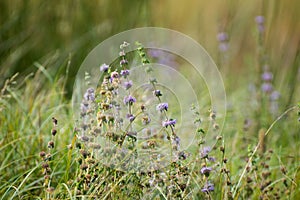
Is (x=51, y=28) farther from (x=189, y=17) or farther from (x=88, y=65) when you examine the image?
(x=189, y=17)

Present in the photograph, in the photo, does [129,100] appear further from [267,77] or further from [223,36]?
[223,36]

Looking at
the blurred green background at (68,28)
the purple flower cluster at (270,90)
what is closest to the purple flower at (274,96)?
the purple flower cluster at (270,90)

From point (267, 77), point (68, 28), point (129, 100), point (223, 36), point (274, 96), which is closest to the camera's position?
point (129, 100)

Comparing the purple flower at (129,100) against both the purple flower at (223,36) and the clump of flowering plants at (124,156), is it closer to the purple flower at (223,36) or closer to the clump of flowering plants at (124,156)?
the clump of flowering plants at (124,156)

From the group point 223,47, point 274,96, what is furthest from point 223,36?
point 274,96

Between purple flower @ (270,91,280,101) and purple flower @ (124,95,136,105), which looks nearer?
purple flower @ (124,95,136,105)

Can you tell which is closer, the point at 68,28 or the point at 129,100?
the point at 129,100

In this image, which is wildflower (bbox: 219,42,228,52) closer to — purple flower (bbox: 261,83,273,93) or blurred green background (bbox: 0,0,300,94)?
blurred green background (bbox: 0,0,300,94)

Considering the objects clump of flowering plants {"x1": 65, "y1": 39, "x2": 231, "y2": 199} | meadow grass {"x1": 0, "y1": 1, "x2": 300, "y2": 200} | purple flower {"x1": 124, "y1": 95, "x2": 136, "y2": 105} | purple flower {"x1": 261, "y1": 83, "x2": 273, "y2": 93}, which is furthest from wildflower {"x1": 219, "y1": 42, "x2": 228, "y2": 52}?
purple flower {"x1": 124, "y1": 95, "x2": 136, "y2": 105}

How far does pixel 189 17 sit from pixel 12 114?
12.9 feet

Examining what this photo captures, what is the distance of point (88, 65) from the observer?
139 inches

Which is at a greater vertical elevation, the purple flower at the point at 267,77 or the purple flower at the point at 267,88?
the purple flower at the point at 267,77

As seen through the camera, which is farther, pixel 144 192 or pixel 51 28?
pixel 51 28

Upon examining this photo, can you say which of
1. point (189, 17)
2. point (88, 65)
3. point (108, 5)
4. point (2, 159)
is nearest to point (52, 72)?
point (88, 65)
